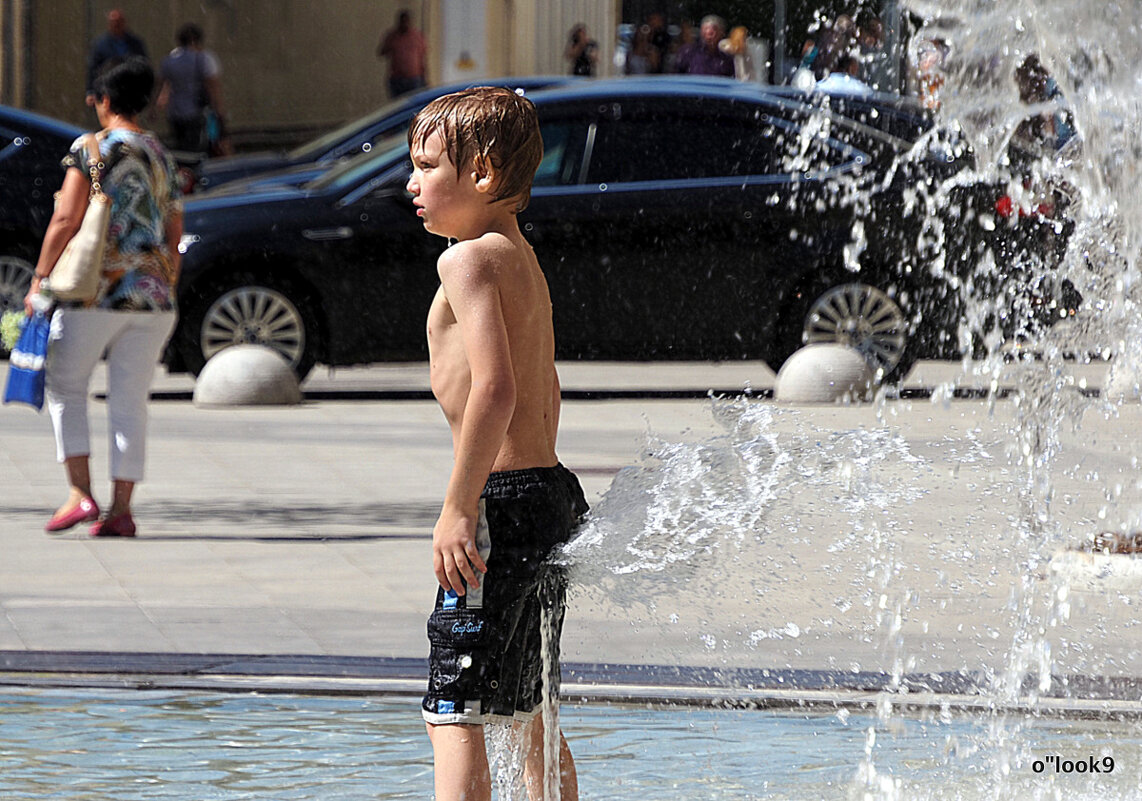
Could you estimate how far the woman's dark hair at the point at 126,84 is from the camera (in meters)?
7.81

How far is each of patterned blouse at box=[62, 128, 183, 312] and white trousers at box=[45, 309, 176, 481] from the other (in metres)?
0.06

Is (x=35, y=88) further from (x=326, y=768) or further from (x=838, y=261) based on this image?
(x=326, y=768)

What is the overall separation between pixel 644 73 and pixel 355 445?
764 inches

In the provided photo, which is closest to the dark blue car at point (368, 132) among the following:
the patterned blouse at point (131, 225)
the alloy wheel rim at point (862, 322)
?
the alloy wheel rim at point (862, 322)

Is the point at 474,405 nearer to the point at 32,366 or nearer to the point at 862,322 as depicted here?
the point at 32,366

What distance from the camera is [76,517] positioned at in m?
7.77

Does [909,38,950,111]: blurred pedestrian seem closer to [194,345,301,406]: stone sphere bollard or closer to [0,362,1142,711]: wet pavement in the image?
[0,362,1142,711]: wet pavement

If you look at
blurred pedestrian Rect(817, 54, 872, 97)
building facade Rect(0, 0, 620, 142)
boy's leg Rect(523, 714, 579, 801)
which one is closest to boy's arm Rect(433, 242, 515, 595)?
boy's leg Rect(523, 714, 579, 801)

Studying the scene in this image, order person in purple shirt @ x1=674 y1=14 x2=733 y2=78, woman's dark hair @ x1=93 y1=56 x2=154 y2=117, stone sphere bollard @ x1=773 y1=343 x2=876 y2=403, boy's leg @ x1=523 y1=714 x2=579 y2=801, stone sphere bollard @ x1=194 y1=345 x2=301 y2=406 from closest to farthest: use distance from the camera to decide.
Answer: boy's leg @ x1=523 y1=714 x2=579 y2=801 → woman's dark hair @ x1=93 y1=56 x2=154 y2=117 → stone sphere bollard @ x1=194 y1=345 x2=301 y2=406 → stone sphere bollard @ x1=773 y1=343 x2=876 y2=403 → person in purple shirt @ x1=674 y1=14 x2=733 y2=78

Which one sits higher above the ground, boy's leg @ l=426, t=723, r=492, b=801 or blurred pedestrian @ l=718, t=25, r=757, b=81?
blurred pedestrian @ l=718, t=25, r=757, b=81

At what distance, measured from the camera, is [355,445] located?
1072 cm

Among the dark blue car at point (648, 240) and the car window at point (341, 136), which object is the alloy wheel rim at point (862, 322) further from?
the car window at point (341, 136)

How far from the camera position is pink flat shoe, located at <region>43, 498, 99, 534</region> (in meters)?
7.74

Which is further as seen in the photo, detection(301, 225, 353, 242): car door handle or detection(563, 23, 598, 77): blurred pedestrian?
detection(563, 23, 598, 77): blurred pedestrian
